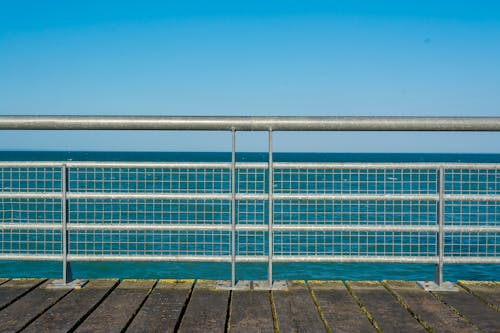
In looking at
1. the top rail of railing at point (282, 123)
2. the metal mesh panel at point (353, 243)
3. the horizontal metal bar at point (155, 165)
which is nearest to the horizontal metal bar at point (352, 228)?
the metal mesh panel at point (353, 243)

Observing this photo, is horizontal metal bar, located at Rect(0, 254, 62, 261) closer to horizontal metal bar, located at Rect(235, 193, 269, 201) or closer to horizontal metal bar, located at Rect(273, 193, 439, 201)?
horizontal metal bar, located at Rect(235, 193, 269, 201)

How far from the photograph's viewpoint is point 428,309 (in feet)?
10.7

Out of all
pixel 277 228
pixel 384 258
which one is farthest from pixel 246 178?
pixel 384 258

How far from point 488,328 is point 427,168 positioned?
130 centimetres

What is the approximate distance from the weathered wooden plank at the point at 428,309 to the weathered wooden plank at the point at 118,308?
6.31 feet

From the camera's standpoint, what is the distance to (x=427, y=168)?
3.77 metres

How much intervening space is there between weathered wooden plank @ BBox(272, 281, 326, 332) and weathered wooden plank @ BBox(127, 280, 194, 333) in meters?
0.68

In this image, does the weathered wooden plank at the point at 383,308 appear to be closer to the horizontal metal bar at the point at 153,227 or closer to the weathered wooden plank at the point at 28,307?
the horizontal metal bar at the point at 153,227

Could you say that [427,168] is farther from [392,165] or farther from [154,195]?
[154,195]

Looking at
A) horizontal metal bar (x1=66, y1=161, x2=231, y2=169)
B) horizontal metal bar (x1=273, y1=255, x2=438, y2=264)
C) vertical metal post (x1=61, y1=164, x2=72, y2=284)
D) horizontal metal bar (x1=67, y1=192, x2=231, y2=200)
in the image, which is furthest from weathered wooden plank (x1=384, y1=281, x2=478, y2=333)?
vertical metal post (x1=61, y1=164, x2=72, y2=284)

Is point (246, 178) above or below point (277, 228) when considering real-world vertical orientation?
above

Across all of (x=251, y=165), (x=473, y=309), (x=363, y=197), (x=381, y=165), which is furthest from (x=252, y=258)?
(x=473, y=309)

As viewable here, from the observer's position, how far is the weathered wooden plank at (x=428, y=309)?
2.95m

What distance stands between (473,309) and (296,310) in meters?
1.24
